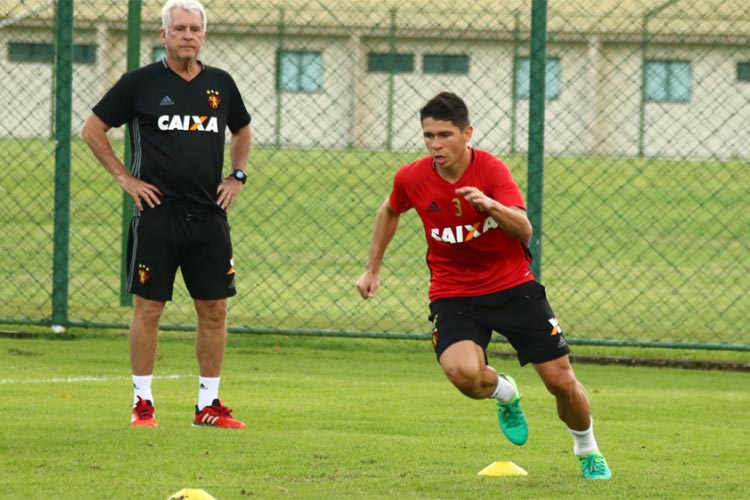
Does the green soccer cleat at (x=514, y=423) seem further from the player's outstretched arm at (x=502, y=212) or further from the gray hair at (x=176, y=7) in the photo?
the gray hair at (x=176, y=7)

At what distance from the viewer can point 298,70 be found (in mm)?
23438

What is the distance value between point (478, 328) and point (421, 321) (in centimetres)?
516

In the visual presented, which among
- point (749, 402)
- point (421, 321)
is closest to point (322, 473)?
point (749, 402)

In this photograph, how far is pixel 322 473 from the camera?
6.50 m

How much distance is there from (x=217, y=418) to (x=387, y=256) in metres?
8.17

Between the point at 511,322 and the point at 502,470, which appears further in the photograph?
the point at 511,322

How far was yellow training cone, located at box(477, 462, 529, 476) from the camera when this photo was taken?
21.4 ft

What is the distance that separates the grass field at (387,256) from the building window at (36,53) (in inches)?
68.8

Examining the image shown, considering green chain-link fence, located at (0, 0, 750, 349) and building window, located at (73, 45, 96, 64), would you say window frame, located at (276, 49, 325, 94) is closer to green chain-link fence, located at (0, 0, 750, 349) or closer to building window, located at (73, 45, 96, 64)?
green chain-link fence, located at (0, 0, 750, 349)

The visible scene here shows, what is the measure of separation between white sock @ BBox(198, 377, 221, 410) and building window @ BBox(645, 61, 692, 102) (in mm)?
16195

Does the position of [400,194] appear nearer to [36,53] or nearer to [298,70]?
[298,70]

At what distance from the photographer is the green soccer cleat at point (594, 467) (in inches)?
255

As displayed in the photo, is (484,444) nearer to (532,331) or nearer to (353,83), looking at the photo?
(532,331)

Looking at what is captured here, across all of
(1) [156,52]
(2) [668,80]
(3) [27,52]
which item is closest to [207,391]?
(1) [156,52]
